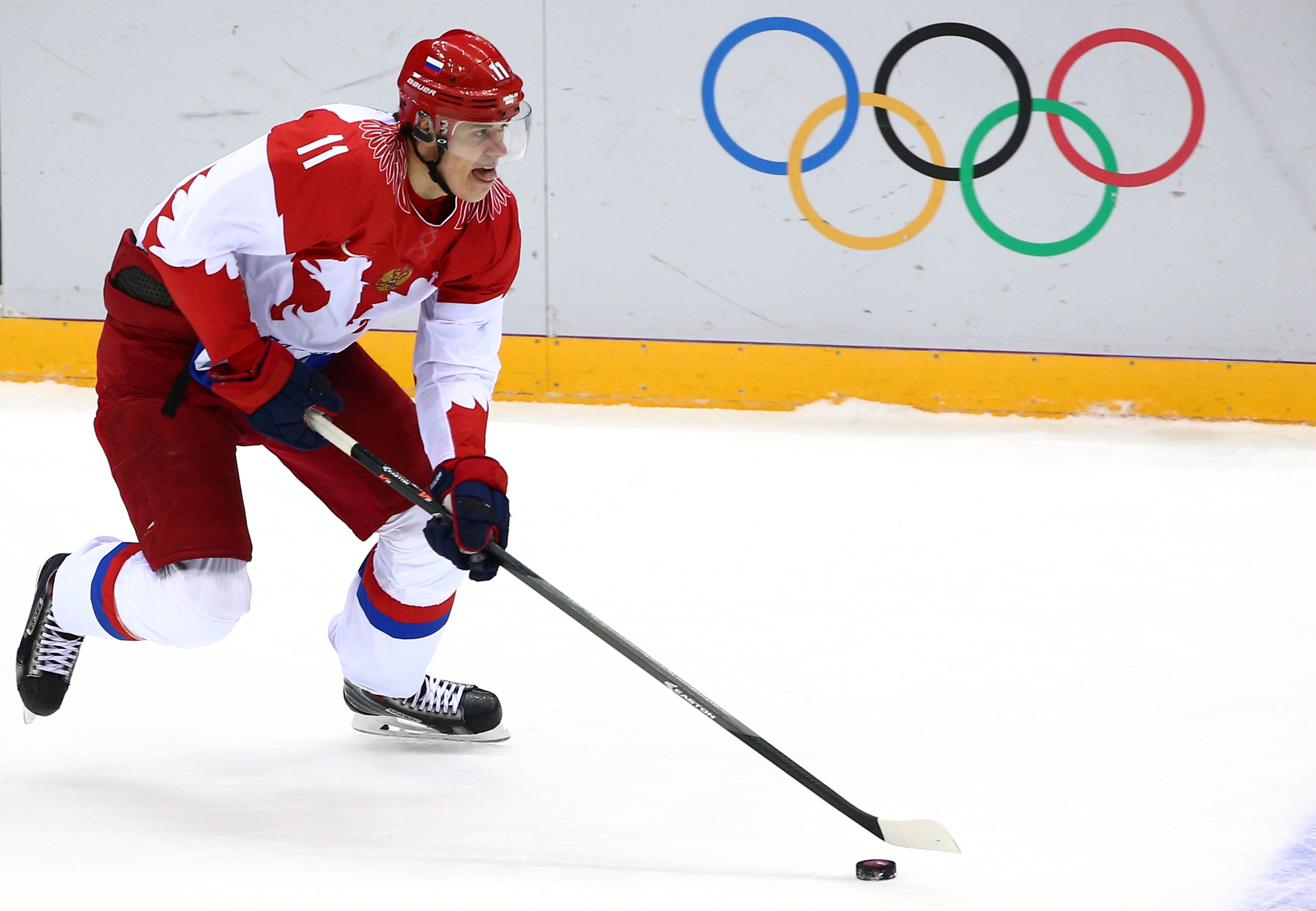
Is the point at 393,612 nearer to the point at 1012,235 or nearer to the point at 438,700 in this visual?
the point at 438,700

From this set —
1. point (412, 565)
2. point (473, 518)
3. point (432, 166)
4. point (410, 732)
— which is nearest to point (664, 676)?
point (473, 518)

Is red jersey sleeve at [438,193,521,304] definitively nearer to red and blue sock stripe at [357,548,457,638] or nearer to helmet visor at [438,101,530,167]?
helmet visor at [438,101,530,167]

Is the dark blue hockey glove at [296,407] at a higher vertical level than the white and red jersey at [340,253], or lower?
lower

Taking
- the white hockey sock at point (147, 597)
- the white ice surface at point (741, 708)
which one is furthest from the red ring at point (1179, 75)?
the white hockey sock at point (147, 597)

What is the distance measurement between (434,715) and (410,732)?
2.1 inches

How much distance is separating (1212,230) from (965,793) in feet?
10.3

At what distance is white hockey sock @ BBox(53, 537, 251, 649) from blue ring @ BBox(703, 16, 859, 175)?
3020 mm

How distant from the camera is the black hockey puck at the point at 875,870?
1.66 meters

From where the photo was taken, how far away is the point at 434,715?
7.09 ft

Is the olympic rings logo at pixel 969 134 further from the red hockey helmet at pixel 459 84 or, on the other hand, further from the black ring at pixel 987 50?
the red hockey helmet at pixel 459 84

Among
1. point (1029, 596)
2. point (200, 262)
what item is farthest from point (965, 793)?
point (200, 262)

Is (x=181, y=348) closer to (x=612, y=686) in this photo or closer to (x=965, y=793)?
(x=612, y=686)

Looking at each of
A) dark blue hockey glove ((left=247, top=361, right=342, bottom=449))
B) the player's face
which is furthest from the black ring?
dark blue hockey glove ((left=247, top=361, right=342, bottom=449))

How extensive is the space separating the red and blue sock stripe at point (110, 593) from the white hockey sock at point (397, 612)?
32cm
